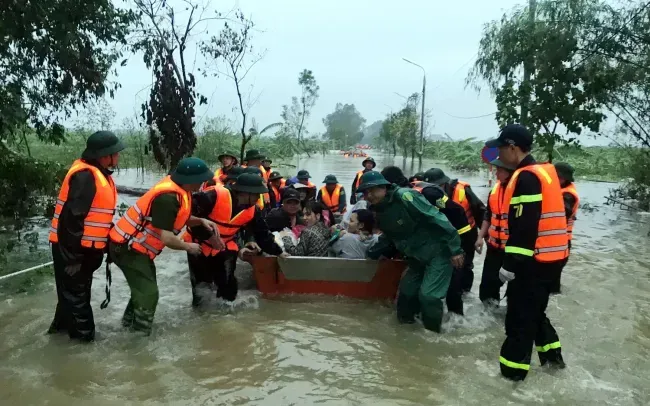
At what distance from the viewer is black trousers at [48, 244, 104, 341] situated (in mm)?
4000

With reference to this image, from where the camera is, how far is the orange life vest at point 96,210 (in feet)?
12.8

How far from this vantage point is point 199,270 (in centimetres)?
509

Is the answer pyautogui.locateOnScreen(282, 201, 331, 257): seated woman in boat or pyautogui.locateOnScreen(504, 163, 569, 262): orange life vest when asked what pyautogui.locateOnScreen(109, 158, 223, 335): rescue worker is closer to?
pyautogui.locateOnScreen(282, 201, 331, 257): seated woman in boat

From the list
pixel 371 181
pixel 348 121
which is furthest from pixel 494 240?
pixel 348 121

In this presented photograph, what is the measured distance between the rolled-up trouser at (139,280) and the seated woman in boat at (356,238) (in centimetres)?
211

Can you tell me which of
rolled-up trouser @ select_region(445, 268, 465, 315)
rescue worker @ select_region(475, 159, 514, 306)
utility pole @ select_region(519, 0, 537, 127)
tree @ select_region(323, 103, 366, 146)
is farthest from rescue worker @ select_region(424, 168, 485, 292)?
tree @ select_region(323, 103, 366, 146)

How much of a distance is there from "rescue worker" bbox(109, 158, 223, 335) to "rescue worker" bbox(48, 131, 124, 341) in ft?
0.49

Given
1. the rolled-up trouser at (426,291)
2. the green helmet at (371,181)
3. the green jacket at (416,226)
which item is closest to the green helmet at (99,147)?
the green helmet at (371,181)

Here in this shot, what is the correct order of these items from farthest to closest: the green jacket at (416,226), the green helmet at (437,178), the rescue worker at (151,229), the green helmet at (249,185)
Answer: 1. the green helmet at (437,178)
2. the green helmet at (249,185)
3. the green jacket at (416,226)
4. the rescue worker at (151,229)

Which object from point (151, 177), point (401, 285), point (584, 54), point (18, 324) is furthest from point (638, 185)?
point (151, 177)

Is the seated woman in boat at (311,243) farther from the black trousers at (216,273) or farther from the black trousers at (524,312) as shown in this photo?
the black trousers at (524,312)

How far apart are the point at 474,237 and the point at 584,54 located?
800 cm

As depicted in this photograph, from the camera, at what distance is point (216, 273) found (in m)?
5.08

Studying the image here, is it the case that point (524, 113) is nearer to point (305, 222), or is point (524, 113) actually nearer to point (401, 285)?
point (305, 222)
